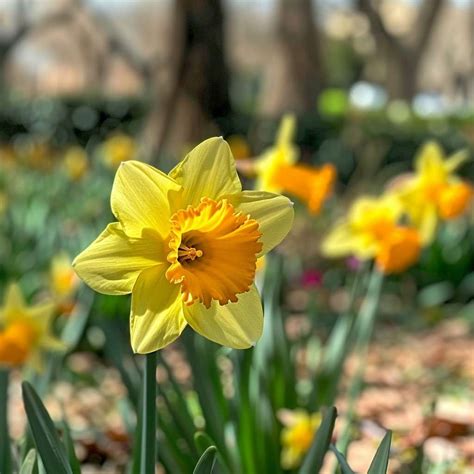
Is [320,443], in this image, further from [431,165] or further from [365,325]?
[431,165]

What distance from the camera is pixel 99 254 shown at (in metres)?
0.99

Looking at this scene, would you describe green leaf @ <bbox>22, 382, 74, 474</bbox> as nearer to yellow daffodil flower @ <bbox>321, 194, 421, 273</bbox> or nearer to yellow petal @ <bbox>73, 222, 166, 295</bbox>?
yellow petal @ <bbox>73, 222, 166, 295</bbox>

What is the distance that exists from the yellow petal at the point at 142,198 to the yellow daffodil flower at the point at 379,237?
1150 mm

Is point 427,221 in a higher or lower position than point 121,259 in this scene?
lower

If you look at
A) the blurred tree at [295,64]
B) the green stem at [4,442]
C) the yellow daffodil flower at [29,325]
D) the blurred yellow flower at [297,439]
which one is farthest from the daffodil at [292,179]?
the blurred tree at [295,64]

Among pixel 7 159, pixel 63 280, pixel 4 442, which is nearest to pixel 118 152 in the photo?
pixel 7 159

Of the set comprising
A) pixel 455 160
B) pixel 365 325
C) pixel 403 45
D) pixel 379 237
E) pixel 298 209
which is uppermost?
pixel 455 160

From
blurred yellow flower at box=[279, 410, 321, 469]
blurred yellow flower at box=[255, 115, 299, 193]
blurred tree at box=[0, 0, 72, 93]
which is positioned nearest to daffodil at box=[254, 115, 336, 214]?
blurred yellow flower at box=[255, 115, 299, 193]

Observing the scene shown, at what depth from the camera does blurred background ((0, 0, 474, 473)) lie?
2.29 m

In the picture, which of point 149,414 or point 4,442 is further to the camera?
point 4,442

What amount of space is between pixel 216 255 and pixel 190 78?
23.0 feet

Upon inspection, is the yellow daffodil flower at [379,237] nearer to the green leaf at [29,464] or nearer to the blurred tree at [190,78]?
the green leaf at [29,464]

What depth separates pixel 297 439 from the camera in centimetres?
171

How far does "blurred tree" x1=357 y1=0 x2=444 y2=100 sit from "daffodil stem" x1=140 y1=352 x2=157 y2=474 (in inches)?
714
